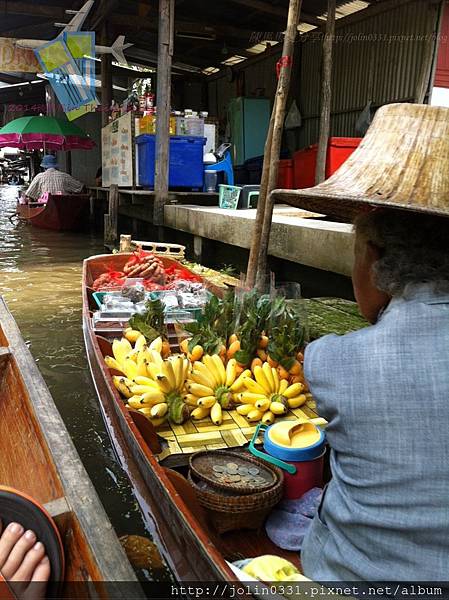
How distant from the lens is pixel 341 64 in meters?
11.0

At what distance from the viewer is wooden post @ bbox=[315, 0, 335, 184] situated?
7398 mm

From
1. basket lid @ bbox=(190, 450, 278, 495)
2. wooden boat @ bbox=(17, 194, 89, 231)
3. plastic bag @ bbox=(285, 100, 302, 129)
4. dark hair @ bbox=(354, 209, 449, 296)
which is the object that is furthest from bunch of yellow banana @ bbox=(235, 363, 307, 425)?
wooden boat @ bbox=(17, 194, 89, 231)

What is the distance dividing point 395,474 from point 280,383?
1.83 metres

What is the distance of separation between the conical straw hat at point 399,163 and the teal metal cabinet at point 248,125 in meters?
11.6

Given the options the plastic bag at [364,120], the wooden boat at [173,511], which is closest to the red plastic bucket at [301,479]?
the wooden boat at [173,511]

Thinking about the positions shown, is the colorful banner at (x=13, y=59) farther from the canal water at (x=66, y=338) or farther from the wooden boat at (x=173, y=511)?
the wooden boat at (x=173, y=511)

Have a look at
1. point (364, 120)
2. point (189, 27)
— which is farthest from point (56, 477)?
point (189, 27)

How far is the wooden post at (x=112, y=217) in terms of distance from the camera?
1061 cm

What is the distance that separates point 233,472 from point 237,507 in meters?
0.24

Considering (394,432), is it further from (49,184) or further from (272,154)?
(49,184)

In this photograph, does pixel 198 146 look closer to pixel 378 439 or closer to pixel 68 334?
pixel 68 334

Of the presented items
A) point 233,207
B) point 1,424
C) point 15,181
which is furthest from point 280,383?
point 15,181

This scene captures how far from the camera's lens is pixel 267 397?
9.84ft

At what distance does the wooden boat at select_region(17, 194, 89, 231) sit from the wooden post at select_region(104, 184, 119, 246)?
11.0ft
